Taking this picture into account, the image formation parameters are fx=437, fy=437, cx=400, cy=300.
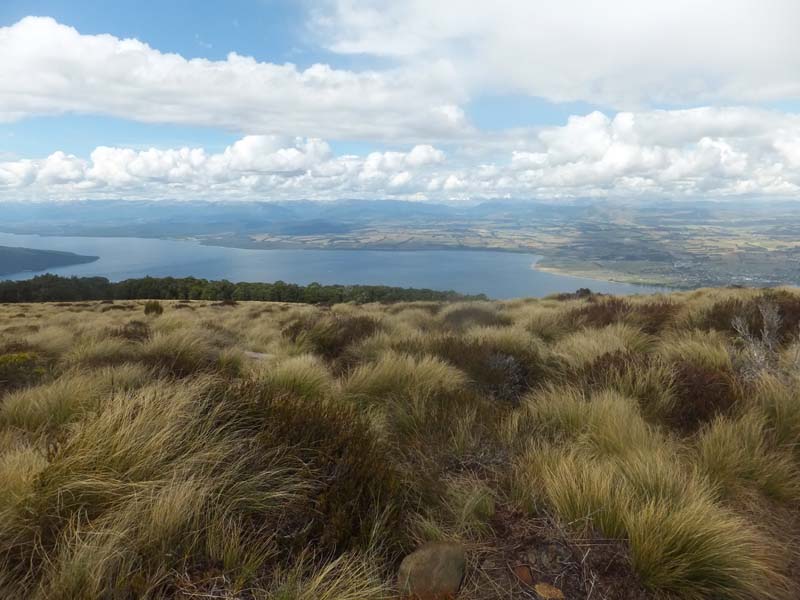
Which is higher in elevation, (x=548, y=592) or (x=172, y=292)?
(x=548, y=592)

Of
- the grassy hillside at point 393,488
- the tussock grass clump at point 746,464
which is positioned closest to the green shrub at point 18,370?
the grassy hillside at point 393,488

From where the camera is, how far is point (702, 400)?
183 inches

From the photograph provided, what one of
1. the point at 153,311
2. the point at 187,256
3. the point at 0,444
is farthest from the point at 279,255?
the point at 0,444

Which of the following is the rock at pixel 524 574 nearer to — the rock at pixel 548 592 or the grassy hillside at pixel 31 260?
the rock at pixel 548 592

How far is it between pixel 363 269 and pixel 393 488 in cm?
13628

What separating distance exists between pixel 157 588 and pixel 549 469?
7.91ft

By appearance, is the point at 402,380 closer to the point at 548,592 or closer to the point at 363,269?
the point at 548,592

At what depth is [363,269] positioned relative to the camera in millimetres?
138125

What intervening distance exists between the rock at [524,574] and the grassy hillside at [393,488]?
2cm

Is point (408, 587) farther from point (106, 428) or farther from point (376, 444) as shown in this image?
point (106, 428)

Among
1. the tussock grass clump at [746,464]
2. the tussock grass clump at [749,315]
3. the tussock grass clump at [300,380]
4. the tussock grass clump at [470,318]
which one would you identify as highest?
the tussock grass clump at [749,315]

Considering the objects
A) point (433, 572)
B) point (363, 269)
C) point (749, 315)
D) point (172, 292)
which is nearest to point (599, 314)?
point (749, 315)

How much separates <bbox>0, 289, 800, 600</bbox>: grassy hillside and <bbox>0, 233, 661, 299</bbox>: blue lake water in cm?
7199

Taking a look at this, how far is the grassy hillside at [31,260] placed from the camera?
158500mm
